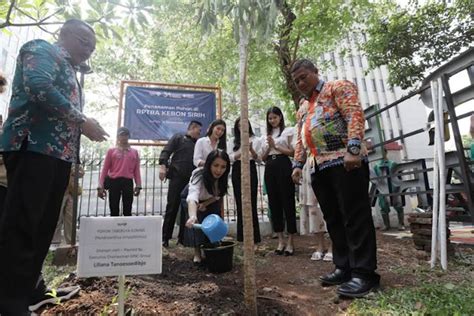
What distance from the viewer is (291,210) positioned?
11.9ft

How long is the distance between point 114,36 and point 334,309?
124 inches

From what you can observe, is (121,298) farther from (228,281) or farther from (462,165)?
(462,165)

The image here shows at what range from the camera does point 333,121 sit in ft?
7.66

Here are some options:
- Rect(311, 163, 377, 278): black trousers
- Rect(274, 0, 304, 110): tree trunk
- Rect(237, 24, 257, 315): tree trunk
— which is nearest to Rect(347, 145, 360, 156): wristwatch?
Rect(311, 163, 377, 278): black trousers

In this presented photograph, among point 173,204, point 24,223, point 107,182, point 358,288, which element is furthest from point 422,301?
point 107,182

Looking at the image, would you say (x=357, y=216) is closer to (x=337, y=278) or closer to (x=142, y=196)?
(x=337, y=278)

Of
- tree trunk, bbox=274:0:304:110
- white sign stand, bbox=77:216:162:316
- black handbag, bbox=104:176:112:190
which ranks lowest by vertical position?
white sign stand, bbox=77:216:162:316

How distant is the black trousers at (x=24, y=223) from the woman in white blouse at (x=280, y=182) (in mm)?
2556

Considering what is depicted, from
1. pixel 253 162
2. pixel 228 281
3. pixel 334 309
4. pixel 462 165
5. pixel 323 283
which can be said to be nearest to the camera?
pixel 334 309

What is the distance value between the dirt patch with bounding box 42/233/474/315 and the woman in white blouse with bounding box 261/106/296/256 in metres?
0.34

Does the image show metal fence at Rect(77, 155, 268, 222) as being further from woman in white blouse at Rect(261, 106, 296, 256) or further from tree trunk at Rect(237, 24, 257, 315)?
tree trunk at Rect(237, 24, 257, 315)

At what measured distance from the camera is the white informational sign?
150cm

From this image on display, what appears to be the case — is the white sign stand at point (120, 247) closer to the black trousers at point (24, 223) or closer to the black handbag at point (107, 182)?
the black trousers at point (24, 223)

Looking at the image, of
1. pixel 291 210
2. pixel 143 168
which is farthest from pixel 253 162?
pixel 143 168
